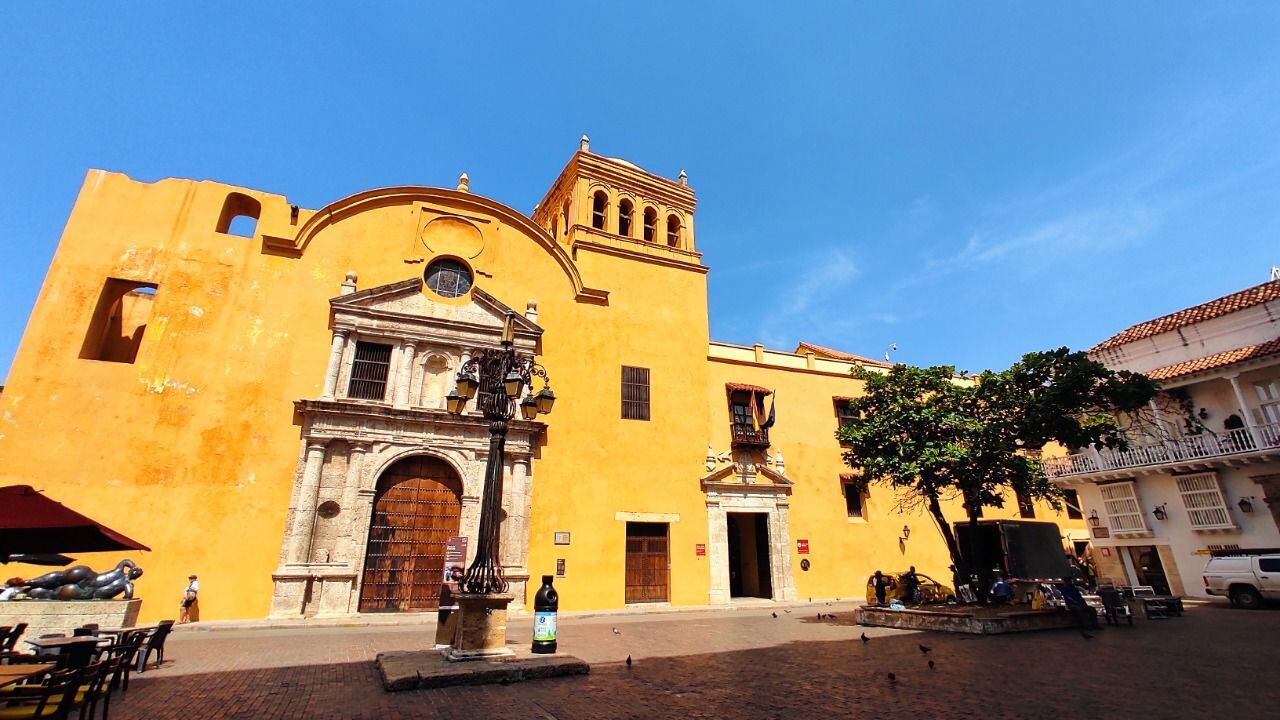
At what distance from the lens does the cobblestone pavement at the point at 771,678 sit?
5684 mm

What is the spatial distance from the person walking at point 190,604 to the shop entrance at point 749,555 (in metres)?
14.3

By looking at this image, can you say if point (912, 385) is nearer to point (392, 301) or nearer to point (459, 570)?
point (459, 570)

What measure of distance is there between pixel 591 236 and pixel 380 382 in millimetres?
8610

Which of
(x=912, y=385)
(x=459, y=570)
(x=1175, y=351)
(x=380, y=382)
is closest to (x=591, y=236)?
(x=380, y=382)

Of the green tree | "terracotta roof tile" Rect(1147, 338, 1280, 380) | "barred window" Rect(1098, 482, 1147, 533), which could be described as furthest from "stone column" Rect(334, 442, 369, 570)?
"terracotta roof tile" Rect(1147, 338, 1280, 380)

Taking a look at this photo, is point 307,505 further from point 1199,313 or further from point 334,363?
point 1199,313

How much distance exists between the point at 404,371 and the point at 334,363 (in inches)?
69.2

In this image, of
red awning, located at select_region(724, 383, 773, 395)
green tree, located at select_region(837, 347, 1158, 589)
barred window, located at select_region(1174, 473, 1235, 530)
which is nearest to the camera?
green tree, located at select_region(837, 347, 1158, 589)

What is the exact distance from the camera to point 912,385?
45.8ft

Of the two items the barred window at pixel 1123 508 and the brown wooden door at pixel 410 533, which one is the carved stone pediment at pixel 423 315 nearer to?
the brown wooden door at pixel 410 533

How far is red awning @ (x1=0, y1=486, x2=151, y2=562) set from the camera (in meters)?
6.00

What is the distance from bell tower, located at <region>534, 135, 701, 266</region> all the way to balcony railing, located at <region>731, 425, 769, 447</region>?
6480 mm

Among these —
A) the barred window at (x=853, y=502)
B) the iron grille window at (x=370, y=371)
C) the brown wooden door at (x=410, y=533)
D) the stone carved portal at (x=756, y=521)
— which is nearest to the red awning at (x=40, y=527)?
the brown wooden door at (x=410, y=533)

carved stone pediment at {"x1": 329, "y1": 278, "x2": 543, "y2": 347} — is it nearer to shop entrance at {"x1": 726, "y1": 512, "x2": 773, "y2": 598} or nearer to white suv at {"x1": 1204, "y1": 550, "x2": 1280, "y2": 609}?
shop entrance at {"x1": 726, "y1": 512, "x2": 773, "y2": 598}
